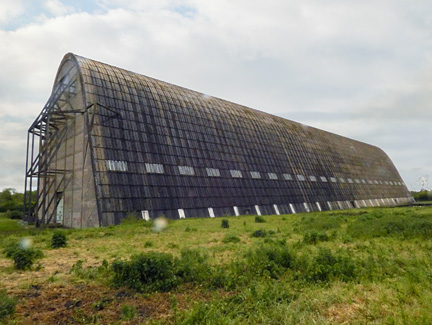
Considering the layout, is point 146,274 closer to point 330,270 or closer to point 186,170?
point 330,270

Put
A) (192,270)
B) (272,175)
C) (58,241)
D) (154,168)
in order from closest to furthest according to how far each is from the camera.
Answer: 1. (192,270)
2. (58,241)
3. (154,168)
4. (272,175)

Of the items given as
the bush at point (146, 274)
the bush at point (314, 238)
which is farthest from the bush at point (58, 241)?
the bush at point (314, 238)

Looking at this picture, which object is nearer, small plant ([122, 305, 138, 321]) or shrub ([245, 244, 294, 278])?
small plant ([122, 305, 138, 321])

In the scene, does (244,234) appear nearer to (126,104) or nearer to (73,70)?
(126,104)

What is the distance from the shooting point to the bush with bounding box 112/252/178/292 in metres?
7.95

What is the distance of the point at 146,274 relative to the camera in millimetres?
8320

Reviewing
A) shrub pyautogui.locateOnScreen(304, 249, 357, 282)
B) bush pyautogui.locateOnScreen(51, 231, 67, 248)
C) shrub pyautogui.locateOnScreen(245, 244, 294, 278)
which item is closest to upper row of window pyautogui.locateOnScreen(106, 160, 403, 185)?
bush pyautogui.locateOnScreen(51, 231, 67, 248)

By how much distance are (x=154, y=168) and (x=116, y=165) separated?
395cm

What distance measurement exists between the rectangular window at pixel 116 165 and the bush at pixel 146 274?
17.4 meters

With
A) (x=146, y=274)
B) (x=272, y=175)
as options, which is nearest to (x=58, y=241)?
(x=146, y=274)

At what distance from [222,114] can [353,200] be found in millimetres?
33355

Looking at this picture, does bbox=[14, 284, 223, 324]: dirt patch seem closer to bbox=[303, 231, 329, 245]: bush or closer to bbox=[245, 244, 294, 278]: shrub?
bbox=[245, 244, 294, 278]: shrub

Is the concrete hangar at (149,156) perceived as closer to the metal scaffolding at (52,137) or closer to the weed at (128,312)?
the metal scaffolding at (52,137)

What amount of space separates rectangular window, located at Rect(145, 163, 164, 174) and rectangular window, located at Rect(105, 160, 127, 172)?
2.35 meters
